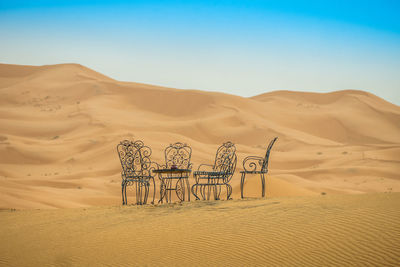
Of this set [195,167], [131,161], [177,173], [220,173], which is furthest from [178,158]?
[195,167]

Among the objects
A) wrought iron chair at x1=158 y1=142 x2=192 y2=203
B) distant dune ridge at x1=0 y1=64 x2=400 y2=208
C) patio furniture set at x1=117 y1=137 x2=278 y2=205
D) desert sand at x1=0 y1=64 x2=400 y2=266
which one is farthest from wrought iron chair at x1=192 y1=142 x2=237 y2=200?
distant dune ridge at x1=0 y1=64 x2=400 y2=208

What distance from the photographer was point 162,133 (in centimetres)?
3256

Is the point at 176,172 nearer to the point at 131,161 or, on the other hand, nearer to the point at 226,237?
the point at 131,161

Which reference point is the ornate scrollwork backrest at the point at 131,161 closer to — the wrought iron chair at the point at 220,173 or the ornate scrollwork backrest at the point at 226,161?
the wrought iron chair at the point at 220,173

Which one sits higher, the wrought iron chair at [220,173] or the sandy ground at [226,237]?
the wrought iron chair at [220,173]

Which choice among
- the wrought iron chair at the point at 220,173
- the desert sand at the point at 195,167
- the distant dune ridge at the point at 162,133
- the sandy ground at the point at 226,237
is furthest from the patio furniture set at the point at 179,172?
the distant dune ridge at the point at 162,133

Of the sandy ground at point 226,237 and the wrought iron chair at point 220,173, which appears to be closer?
the sandy ground at point 226,237

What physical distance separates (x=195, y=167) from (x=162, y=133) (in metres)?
7.58

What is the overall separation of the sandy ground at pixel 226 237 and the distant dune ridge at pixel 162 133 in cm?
494

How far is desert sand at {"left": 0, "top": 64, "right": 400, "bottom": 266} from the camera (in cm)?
617

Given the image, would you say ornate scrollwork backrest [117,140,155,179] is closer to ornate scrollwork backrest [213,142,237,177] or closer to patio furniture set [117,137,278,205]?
patio furniture set [117,137,278,205]

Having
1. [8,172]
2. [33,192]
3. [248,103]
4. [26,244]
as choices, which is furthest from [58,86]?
[26,244]

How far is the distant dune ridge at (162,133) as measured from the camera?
791 inches

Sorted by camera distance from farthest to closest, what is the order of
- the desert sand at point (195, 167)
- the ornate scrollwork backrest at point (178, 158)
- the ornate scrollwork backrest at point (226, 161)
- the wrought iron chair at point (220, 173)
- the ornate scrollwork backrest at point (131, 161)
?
the ornate scrollwork backrest at point (178, 158)
the ornate scrollwork backrest at point (131, 161)
the ornate scrollwork backrest at point (226, 161)
the wrought iron chair at point (220, 173)
the desert sand at point (195, 167)
